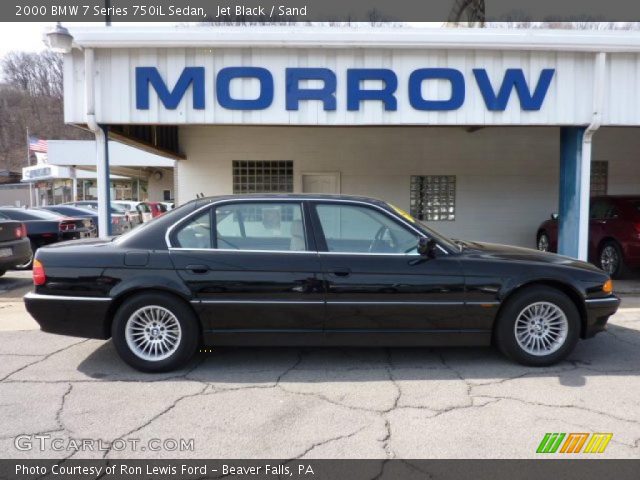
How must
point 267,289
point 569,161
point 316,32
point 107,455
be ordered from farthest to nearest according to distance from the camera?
point 569,161, point 316,32, point 267,289, point 107,455

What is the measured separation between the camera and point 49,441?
3.31 metres

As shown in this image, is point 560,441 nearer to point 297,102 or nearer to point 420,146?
point 297,102

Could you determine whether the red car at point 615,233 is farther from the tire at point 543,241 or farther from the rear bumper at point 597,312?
the rear bumper at point 597,312

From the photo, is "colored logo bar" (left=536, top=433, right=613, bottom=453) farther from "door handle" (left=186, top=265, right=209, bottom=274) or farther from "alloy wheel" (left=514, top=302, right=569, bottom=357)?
"door handle" (left=186, top=265, right=209, bottom=274)

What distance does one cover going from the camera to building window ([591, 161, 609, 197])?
12.7 m

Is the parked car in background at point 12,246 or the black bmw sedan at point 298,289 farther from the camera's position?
the parked car in background at point 12,246

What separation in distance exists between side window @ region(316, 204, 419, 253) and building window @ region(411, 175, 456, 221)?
26.8 feet

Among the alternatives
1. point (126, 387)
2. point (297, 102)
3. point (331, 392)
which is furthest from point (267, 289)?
point (297, 102)

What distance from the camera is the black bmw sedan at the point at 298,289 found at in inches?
174

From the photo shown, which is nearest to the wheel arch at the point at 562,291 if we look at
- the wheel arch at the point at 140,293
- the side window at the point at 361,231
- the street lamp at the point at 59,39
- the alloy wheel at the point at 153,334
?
the side window at the point at 361,231

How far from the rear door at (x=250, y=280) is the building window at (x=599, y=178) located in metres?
10.8

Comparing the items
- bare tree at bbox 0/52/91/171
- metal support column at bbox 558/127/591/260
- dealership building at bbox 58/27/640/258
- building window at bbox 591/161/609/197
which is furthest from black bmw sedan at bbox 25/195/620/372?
bare tree at bbox 0/52/91/171

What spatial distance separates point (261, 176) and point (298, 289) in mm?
8633

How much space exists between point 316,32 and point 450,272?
4496 millimetres
